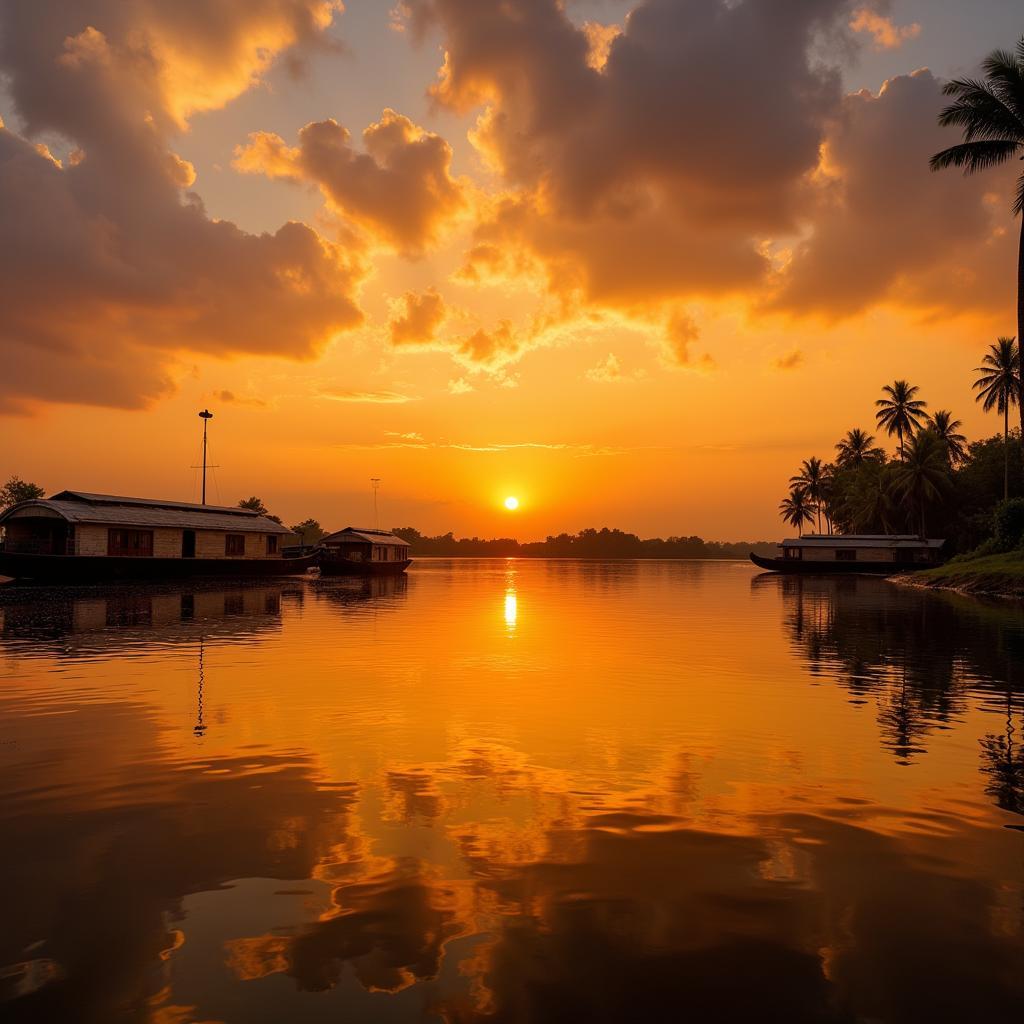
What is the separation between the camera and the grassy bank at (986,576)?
40.6 metres

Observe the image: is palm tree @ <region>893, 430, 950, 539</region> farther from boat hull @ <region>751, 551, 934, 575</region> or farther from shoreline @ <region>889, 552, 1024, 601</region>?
shoreline @ <region>889, 552, 1024, 601</region>

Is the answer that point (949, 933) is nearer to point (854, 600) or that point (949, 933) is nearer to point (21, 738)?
point (21, 738)

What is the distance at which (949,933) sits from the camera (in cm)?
466

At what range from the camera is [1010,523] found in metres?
47.8

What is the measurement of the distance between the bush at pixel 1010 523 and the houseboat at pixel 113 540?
165 feet

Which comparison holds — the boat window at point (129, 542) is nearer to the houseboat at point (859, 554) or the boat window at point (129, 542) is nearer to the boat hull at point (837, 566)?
the houseboat at point (859, 554)

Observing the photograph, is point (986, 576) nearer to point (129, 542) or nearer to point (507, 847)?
point (507, 847)

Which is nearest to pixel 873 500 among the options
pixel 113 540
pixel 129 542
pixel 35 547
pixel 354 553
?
pixel 354 553

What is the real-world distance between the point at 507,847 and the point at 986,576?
4691 centimetres

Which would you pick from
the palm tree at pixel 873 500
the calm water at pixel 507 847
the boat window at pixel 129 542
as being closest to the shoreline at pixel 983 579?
the palm tree at pixel 873 500

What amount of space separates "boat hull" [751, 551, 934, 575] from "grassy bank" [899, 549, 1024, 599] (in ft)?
59.4

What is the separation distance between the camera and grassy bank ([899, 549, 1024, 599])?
133 feet

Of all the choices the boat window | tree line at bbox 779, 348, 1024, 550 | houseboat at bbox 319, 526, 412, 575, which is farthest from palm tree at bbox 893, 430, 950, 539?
the boat window

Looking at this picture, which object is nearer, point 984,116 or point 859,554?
point 984,116
